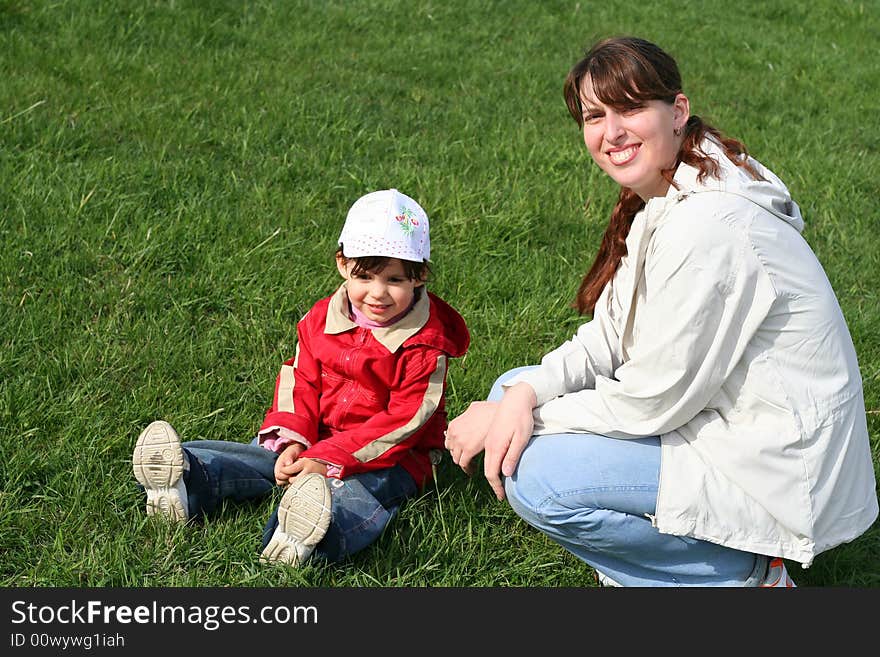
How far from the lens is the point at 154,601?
275 centimetres

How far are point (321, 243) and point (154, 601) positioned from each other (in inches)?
85.0

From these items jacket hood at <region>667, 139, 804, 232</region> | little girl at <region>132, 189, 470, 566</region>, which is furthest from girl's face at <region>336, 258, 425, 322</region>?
jacket hood at <region>667, 139, 804, 232</region>

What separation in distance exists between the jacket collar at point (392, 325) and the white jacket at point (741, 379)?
0.72 m

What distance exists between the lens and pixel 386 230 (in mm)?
3010

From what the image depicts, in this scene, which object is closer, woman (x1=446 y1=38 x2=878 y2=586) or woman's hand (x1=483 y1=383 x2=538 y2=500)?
woman (x1=446 y1=38 x2=878 y2=586)

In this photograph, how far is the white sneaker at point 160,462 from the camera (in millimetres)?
2879

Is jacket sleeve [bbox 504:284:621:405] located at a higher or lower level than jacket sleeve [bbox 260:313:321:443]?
higher

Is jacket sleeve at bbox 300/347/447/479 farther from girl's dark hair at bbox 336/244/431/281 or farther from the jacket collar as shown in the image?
girl's dark hair at bbox 336/244/431/281

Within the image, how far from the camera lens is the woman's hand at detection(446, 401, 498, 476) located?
280 centimetres

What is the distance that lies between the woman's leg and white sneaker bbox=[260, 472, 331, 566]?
0.21ft

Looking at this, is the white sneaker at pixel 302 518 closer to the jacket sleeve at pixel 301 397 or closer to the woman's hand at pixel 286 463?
the woman's hand at pixel 286 463

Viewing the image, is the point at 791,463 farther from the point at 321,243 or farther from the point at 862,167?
the point at 862,167

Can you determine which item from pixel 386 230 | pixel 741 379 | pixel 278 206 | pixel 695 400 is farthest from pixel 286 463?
pixel 278 206

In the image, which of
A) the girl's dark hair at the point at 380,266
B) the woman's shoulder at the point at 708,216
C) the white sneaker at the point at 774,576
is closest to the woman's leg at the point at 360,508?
the girl's dark hair at the point at 380,266
